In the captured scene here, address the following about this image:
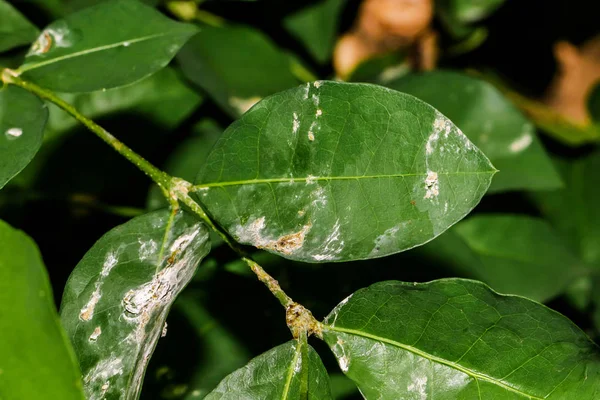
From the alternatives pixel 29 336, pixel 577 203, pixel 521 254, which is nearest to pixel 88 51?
pixel 29 336

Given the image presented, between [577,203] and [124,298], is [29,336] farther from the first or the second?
[577,203]

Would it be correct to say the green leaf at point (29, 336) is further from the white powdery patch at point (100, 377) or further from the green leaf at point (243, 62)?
the green leaf at point (243, 62)

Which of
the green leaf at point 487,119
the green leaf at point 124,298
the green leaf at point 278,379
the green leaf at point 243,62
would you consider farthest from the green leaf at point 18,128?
the green leaf at point 487,119

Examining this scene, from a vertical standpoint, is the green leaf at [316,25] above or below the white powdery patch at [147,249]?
below

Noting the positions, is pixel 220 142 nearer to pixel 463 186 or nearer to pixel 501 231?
pixel 463 186

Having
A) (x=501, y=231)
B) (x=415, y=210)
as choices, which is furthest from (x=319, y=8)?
(x=415, y=210)

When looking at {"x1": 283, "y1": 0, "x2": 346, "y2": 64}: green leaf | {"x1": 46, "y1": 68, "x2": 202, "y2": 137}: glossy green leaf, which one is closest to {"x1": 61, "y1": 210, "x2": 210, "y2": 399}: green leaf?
{"x1": 46, "y1": 68, "x2": 202, "y2": 137}: glossy green leaf

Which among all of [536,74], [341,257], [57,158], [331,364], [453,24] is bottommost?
[536,74]
